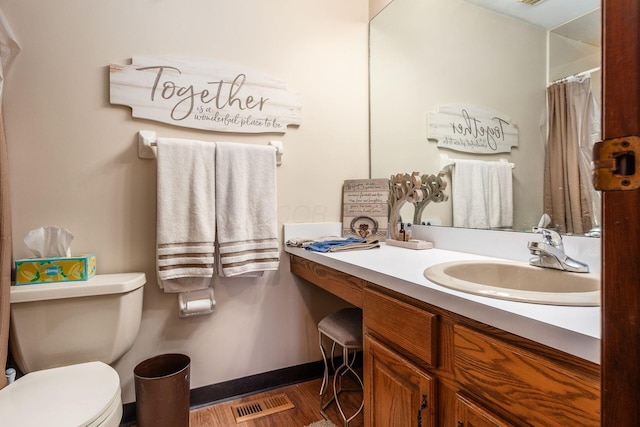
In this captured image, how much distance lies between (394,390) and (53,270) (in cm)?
133

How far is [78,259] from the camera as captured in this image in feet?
4.23

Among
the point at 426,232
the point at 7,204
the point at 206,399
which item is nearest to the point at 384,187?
the point at 426,232

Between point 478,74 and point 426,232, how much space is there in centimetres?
76

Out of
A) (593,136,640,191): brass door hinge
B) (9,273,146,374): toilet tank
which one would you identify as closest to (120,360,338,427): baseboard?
(9,273,146,374): toilet tank

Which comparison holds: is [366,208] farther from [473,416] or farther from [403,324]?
[473,416]

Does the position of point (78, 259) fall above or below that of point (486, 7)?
below

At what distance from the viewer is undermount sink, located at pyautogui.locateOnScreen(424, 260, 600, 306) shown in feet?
Answer: 2.32

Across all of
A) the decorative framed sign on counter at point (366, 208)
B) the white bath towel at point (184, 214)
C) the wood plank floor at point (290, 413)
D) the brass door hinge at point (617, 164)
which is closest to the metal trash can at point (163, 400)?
the wood plank floor at point (290, 413)

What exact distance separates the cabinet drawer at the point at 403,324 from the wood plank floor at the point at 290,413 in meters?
0.71

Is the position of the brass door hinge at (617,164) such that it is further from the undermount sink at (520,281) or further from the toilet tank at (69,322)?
the toilet tank at (69,322)

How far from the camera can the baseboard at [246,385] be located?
1569mm

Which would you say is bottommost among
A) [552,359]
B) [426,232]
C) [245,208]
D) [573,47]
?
[552,359]

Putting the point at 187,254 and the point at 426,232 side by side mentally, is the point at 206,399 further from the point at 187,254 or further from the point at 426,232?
the point at 426,232

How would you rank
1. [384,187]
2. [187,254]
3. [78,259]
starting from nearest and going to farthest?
A: [78,259], [187,254], [384,187]
